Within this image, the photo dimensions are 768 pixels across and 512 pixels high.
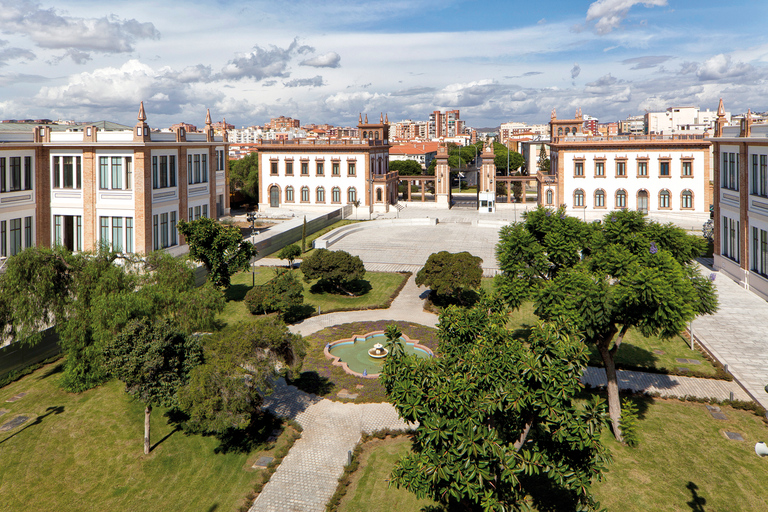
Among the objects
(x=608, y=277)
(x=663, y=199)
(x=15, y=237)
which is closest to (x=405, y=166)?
(x=663, y=199)

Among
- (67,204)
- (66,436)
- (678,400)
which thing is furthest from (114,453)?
(67,204)

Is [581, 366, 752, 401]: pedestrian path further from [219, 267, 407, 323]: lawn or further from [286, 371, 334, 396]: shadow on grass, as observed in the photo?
[219, 267, 407, 323]: lawn

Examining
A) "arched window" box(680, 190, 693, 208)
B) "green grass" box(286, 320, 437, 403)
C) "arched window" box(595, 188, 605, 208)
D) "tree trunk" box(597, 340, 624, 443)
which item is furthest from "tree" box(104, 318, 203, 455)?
"arched window" box(680, 190, 693, 208)

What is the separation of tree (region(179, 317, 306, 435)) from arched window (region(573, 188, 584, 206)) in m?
56.2

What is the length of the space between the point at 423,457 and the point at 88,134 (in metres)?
33.5

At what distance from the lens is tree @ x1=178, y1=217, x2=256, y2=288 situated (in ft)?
104

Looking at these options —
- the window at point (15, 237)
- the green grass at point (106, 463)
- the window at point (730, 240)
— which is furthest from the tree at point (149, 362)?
the window at point (730, 240)

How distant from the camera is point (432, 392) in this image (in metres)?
11.7

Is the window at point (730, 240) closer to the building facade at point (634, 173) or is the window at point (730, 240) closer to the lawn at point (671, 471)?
the lawn at point (671, 471)

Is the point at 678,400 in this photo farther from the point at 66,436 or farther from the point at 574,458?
the point at 66,436

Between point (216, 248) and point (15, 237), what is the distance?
1319cm

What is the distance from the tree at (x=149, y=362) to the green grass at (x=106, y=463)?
1.17m

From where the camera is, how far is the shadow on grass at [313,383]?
22.9 metres

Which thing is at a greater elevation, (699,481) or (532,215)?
(532,215)
